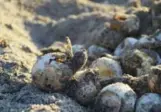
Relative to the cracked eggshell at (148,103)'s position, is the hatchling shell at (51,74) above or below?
above

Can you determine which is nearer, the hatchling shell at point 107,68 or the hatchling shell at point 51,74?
the hatchling shell at point 51,74

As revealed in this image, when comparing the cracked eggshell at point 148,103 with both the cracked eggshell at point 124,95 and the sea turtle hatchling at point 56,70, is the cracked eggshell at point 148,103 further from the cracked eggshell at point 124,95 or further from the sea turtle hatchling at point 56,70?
the sea turtle hatchling at point 56,70

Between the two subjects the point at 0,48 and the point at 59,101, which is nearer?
the point at 59,101

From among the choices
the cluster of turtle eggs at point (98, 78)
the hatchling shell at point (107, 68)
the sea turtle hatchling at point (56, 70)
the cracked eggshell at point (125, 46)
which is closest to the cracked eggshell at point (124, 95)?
the cluster of turtle eggs at point (98, 78)

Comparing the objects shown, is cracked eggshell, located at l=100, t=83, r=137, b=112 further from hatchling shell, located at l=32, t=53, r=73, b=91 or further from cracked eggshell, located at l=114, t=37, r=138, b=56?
cracked eggshell, located at l=114, t=37, r=138, b=56

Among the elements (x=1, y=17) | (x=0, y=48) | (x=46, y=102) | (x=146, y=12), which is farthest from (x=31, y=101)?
(x=1, y=17)

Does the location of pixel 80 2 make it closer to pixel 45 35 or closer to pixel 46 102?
pixel 45 35

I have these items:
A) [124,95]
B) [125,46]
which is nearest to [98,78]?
[124,95]

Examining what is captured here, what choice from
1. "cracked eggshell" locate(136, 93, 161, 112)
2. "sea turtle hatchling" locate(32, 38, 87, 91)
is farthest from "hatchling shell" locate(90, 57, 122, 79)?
"cracked eggshell" locate(136, 93, 161, 112)
